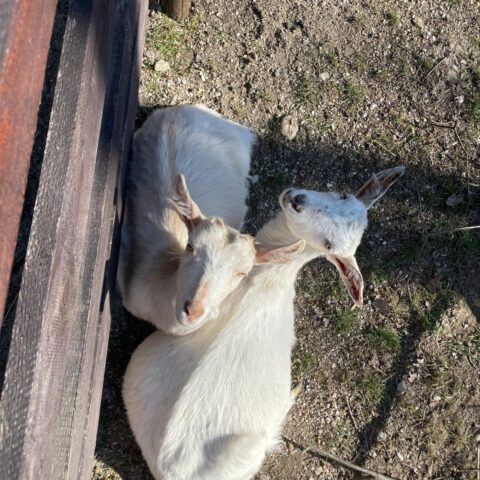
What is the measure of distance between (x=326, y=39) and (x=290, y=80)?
44cm

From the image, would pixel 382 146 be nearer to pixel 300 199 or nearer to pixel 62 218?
pixel 300 199

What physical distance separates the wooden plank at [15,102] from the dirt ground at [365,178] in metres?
2.36

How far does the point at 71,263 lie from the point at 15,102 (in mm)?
900

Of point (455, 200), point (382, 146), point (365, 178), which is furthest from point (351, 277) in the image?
point (455, 200)

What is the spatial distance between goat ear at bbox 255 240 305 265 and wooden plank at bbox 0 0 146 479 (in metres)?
0.75

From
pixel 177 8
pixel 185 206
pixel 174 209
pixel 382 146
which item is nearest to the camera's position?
pixel 185 206

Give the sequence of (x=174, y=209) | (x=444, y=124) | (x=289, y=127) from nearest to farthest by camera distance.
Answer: (x=174, y=209), (x=289, y=127), (x=444, y=124)

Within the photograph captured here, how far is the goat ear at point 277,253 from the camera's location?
302 centimetres

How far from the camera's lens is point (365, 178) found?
4.55 metres

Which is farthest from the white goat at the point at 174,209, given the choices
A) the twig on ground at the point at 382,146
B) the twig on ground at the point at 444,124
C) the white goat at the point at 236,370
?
the twig on ground at the point at 444,124

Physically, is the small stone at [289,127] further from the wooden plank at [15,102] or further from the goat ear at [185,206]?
the wooden plank at [15,102]

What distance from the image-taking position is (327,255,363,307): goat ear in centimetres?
300

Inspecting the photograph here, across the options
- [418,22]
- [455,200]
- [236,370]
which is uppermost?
[418,22]

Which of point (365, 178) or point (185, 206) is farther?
point (365, 178)
